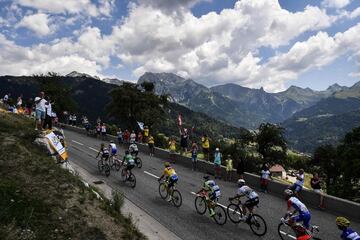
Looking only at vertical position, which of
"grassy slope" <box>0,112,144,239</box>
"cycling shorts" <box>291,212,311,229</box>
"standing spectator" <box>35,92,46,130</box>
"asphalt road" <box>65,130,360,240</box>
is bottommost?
"asphalt road" <box>65,130,360,240</box>

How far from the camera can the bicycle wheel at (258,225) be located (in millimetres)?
13190

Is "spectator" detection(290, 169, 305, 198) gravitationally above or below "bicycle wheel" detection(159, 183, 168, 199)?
above

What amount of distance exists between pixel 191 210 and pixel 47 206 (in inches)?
291

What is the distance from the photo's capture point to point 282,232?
43.5ft

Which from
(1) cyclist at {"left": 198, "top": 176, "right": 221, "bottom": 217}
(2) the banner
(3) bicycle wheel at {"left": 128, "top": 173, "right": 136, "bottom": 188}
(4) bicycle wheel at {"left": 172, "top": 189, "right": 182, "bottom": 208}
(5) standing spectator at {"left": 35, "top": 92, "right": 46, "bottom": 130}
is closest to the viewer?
(1) cyclist at {"left": 198, "top": 176, "right": 221, "bottom": 217}

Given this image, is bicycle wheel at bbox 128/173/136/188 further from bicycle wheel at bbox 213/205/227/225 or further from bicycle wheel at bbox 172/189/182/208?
bicycle wheel at bbox 213/205/227/225

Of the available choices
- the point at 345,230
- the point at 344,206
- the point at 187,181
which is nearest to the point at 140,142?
the point at 187,181

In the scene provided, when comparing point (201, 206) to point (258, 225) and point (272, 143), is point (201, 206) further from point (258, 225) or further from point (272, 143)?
point (272, 143)

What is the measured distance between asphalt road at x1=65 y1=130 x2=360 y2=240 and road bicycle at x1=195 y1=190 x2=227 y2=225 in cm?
24

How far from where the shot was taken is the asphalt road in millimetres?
13453

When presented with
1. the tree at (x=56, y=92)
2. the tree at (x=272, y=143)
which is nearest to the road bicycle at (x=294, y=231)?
the tree at (x=272, y=143)

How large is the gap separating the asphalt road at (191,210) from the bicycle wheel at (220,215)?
0.22 metres

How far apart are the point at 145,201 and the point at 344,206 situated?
388 inches

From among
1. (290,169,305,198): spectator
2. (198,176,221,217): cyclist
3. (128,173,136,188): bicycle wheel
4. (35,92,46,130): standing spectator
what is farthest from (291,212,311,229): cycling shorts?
(35,92,46,130): standing spectator
